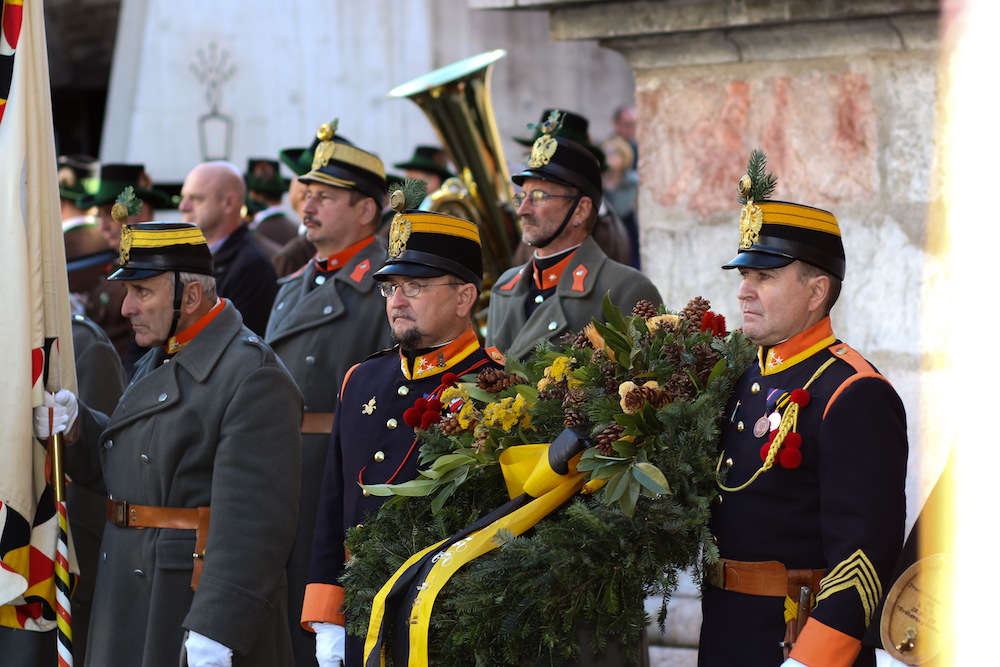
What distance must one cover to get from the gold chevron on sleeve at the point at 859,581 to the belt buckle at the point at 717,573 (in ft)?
1.02

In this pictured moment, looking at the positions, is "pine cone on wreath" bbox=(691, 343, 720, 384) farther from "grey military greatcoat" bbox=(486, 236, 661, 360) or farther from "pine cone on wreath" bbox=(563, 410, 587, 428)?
"grey military greatcoat" bbox=(486, 236, 661, 360)

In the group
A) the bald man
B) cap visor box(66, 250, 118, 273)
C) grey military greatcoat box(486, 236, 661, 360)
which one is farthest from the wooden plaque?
cap visor box(66, 250, 118, 273)

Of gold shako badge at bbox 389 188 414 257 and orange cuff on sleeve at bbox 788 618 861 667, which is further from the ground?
gold shako badge at bbox 389 188 414 257

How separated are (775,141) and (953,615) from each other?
2613 millimetres

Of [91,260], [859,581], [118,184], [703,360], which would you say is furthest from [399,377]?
[118,184]

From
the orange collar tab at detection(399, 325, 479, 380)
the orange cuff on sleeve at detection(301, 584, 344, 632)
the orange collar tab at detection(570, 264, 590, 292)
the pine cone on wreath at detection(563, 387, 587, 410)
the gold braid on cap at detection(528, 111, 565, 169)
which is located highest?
the gold braid on cap at detection(528, 111, 565, 169)

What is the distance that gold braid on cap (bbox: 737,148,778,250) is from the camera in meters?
3.02

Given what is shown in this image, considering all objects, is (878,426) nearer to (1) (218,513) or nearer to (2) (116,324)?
(1) (218,513)

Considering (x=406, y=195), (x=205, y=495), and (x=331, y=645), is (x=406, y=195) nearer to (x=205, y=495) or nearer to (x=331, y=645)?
(x=205, y=495)

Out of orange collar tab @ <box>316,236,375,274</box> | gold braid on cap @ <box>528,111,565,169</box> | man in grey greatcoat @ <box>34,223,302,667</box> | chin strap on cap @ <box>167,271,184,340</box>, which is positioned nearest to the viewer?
man in grey greatcoat @ <box>34,223,302,667</box>

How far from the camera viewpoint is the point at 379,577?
315 cm

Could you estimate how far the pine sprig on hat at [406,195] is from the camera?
3.74m

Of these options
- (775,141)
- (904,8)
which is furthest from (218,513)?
(904,8)

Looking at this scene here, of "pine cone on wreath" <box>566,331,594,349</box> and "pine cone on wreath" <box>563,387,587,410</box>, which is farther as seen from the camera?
"pine cone on wreath" <box>566,331,594,349</box>
